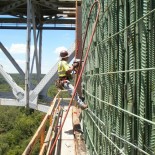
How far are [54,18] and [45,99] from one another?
557 centimetres

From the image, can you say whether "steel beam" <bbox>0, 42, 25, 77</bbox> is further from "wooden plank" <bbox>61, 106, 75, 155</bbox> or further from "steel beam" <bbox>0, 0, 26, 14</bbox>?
"wooden plank" <bbox>61, 106, 75, 155</bbox>

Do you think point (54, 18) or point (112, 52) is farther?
point (54, 18)

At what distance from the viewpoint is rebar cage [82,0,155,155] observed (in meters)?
3.20

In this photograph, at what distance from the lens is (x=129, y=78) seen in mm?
3660

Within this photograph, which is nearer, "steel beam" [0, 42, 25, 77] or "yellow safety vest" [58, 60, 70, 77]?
"yellow safety vest" [58, 60, 70, 77]

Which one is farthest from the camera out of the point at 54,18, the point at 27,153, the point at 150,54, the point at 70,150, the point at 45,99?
the point at 54,18

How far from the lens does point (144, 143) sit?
10.9ft

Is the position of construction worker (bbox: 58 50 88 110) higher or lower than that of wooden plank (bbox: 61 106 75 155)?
higher

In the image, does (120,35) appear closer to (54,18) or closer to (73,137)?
(73,137)

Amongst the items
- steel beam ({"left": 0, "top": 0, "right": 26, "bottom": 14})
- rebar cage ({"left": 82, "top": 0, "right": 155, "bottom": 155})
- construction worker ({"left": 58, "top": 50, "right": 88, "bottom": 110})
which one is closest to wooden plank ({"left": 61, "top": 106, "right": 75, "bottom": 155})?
construction worker ({"left": 58, "top": 50, "right": 88, "bottom": 110})

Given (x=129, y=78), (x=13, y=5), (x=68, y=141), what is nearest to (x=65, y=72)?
(x=68, y=141)

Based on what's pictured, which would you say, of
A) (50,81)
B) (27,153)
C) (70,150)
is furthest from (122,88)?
(50,81)

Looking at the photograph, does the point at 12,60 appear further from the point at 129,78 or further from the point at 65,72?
the point at 129,78

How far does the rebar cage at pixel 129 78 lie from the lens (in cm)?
320
